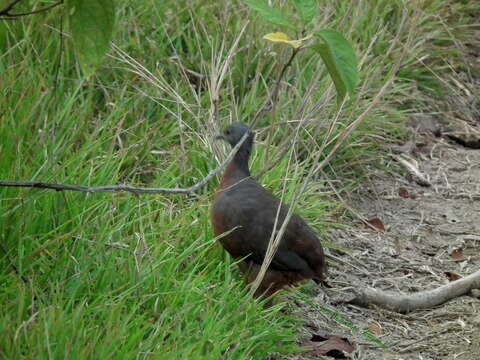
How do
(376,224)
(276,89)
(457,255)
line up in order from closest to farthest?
(276,89), (457,255), (376,224)

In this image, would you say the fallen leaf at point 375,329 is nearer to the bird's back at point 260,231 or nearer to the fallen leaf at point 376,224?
the bird's back at point 260,231

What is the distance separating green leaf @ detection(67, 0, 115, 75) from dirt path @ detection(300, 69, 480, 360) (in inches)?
90.0

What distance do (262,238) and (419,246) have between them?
5.21 feet

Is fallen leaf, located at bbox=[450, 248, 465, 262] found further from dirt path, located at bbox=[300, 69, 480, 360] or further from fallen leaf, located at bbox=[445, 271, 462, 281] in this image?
fallen leaf, located at bbox=[445, 271, 462, 281]

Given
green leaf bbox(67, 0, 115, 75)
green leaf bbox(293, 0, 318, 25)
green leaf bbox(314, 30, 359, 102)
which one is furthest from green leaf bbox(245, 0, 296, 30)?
green leaf bbox(67, 0, 115, 75)

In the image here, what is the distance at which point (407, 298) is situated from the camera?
168 inches

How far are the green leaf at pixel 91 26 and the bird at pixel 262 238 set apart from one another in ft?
6.07

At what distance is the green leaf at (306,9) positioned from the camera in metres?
2.23

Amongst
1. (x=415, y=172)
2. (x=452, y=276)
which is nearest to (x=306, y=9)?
(x=452, y=276)

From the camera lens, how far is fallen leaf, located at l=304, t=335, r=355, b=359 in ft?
12.1

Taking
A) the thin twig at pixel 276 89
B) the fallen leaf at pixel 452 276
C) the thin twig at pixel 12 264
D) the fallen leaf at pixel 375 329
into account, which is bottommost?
the fallen leaf at pixel 452 276

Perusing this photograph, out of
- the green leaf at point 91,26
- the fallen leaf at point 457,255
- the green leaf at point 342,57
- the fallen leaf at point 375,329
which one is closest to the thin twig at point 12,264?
the green leaf at point 91,26

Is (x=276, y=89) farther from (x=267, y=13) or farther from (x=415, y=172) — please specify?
(x=415, y=172)

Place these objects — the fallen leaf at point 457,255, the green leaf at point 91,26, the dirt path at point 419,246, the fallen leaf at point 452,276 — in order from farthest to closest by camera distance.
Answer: the fallen leaf at point 457,255, the fallen leaf at point 452,276, the dirt path at point 419,246, the green leaf at point 91,26
